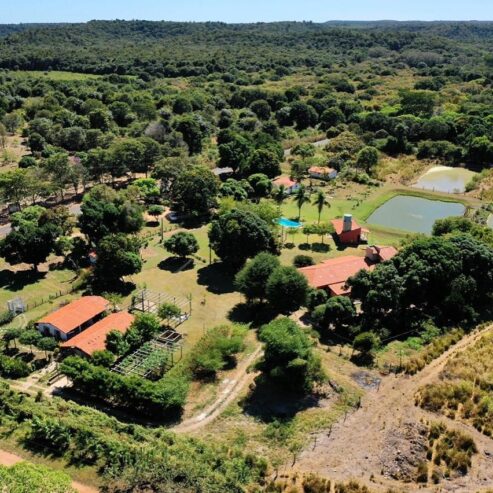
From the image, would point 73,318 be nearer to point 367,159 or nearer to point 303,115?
point 367,159

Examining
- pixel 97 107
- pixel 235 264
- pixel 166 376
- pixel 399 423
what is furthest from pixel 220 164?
pixel 399 423

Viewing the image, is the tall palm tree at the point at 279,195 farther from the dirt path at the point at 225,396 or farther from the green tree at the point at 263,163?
the dirt path at the point at 225,396

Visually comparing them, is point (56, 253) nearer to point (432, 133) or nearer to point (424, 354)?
point (424, 354)

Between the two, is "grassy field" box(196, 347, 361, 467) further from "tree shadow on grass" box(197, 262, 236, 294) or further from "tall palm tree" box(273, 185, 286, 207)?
"tall palm tree" box(273, 185, 286, 207)

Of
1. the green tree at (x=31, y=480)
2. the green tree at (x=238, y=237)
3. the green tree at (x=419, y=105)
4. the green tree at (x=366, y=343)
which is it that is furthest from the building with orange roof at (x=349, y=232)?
the green tree at (x=419, y=105)

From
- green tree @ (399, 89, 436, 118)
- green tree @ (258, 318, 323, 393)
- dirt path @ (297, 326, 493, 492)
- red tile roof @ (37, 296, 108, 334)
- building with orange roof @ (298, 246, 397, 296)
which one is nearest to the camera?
dirt path @ (297, 326, 493, 492)

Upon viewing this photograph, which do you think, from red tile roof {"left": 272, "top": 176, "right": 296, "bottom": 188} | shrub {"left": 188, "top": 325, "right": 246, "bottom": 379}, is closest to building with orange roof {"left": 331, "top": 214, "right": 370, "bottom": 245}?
red tile roof {"left": 272, "top": 176, "right": 296, "bottom": 188}

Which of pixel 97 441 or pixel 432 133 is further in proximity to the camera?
pixel 432 133

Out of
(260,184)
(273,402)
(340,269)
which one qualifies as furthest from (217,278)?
(260,184)
